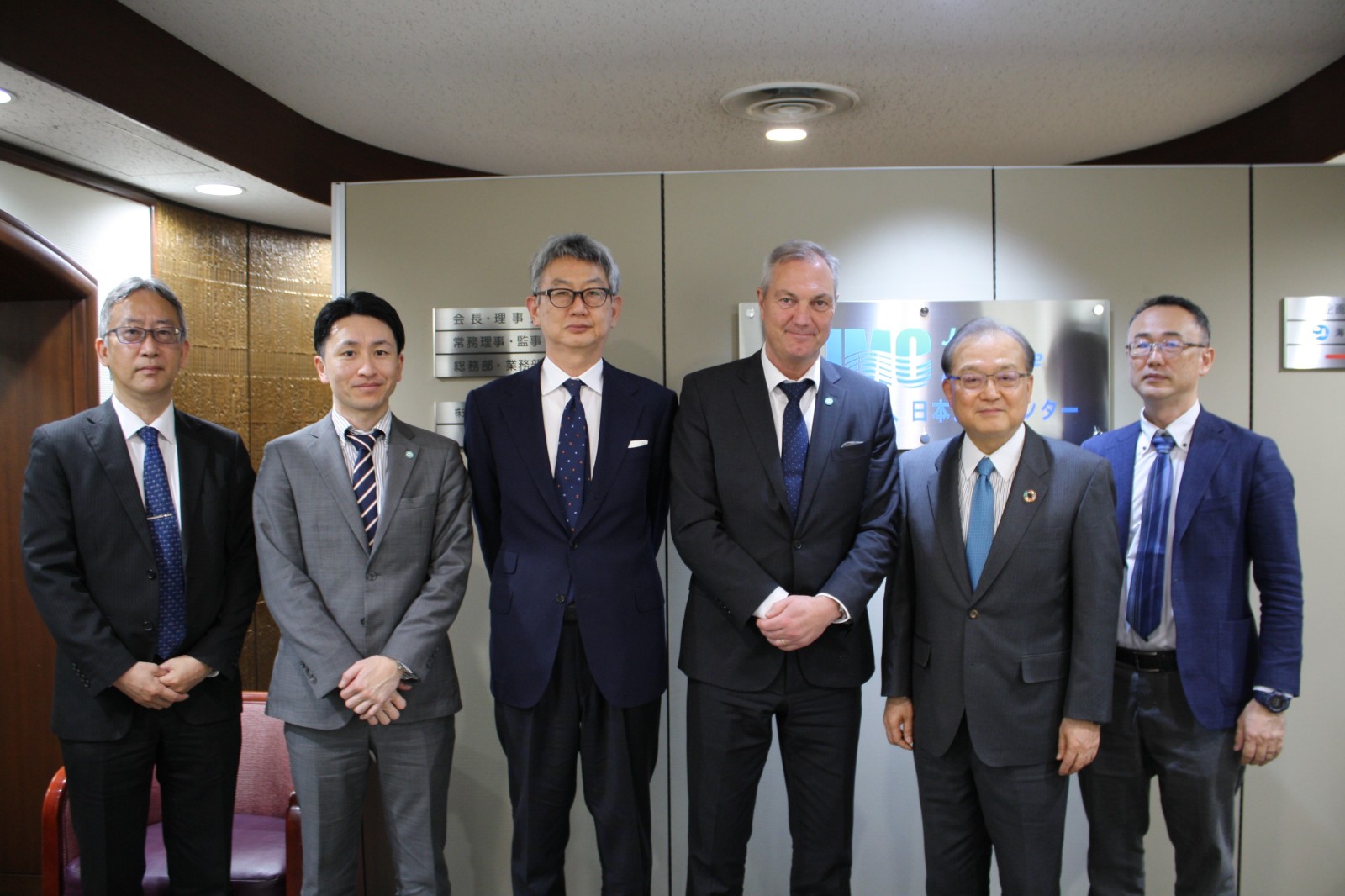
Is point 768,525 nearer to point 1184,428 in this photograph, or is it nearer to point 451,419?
point 1184,428

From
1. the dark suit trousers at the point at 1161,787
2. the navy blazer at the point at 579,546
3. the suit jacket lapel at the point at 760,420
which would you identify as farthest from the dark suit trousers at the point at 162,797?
the dark suit trousers at the point at 1161,787

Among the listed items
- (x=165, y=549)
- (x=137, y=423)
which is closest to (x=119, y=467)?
(x=137, y=423)

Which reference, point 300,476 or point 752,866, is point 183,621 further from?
point 752,866

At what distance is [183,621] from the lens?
2.37m

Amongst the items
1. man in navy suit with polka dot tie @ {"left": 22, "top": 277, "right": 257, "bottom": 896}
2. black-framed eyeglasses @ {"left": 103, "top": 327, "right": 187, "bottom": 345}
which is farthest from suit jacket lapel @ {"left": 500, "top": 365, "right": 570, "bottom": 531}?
black-framed eyeglasses @ {"left": 103, "top": 327, "right": 187, "bottom": 345}

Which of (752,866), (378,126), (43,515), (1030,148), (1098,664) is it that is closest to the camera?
(1098,664)

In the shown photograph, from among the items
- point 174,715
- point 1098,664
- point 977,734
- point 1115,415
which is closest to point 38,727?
point 174,715

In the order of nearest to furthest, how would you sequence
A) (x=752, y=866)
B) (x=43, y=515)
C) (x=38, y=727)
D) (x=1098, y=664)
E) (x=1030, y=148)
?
(x=1098, y=664) < (x=43, y=515) < (x=752, y=866) < (x=38, y=727) < (x=1030, y=148)

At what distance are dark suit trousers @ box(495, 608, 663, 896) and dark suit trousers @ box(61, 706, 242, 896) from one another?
0.76 m

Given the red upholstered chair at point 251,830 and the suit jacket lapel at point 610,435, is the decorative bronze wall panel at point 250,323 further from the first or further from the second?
the suit jacket lapel at point 610,435

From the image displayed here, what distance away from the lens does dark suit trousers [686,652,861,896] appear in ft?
7.75

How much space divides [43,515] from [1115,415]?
10.7ft

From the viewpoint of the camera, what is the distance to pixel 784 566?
2346 millimetres

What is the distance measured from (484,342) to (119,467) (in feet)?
3.97
